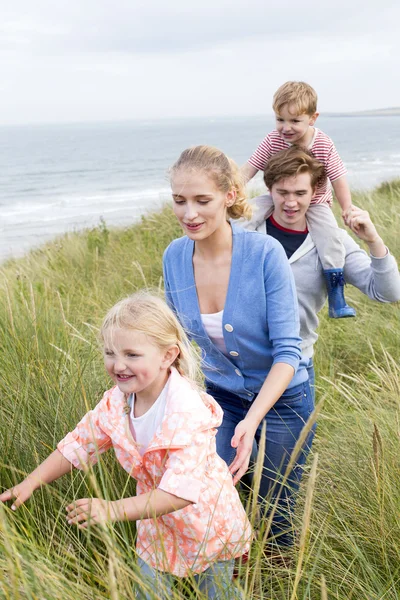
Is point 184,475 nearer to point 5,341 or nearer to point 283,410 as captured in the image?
point 283,410

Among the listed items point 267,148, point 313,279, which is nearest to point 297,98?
point 267,148

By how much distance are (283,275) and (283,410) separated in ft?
1.95

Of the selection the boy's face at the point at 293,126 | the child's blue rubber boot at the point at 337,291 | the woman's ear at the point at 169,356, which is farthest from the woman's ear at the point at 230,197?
the boy's face at the point at 293,126

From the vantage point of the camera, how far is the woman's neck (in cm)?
268

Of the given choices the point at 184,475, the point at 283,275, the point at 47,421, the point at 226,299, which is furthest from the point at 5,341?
the point at 184,475

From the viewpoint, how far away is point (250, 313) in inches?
103

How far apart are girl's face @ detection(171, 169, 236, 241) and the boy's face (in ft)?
5.08

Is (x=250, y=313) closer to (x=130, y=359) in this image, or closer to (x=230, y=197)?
(x=230, y=197)

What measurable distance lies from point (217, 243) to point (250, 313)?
32 centimetres

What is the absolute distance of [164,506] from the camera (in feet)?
6.24

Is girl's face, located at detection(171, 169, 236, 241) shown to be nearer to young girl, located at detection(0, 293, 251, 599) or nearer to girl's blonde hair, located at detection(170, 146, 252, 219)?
girl's blonde hair, located at detection(170, 146, 252, 219)

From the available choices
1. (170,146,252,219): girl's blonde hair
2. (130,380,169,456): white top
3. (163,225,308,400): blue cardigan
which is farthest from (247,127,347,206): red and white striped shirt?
(130,380,169,456): white top

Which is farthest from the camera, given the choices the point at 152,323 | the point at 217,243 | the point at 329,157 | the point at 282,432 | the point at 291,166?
the point at 329,157

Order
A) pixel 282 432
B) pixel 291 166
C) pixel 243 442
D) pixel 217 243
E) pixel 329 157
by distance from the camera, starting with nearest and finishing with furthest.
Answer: pixel 243 442
pixel 217 243
pixel 282 432
pixel 291 166
pixel 329 157
